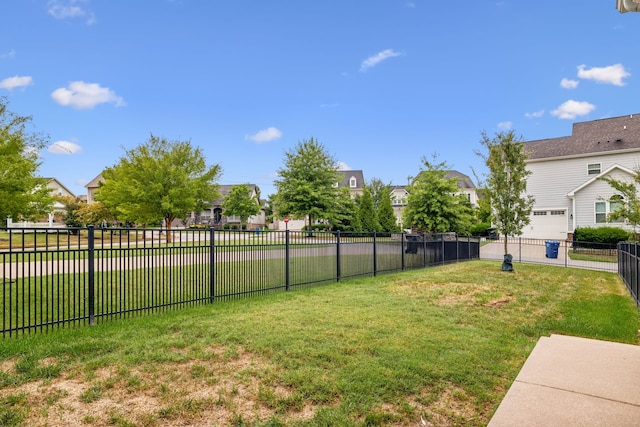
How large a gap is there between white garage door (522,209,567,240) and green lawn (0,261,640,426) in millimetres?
25009

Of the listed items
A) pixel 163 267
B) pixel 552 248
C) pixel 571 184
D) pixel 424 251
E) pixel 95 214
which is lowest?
Result: pixel 552 248

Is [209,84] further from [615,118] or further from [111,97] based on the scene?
[615,118]

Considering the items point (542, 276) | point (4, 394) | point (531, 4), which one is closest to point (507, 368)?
point (4, 394)

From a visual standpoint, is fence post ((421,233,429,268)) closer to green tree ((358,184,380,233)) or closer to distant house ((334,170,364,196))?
green tree ((358,184,380,233))

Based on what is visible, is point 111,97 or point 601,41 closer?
point 601,41

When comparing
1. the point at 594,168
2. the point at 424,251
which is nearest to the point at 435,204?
the point at 424,251

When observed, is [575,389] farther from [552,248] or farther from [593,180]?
[593,180]

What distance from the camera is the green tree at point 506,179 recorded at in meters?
13.7

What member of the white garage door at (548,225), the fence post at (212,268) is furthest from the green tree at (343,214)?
the fence post at (212,268)

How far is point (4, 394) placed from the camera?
3.42 meters

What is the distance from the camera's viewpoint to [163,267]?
7062 millimetres

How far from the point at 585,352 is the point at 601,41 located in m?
15.4

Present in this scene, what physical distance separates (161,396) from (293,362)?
1460 millimetres

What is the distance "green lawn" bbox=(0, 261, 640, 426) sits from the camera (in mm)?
3137
